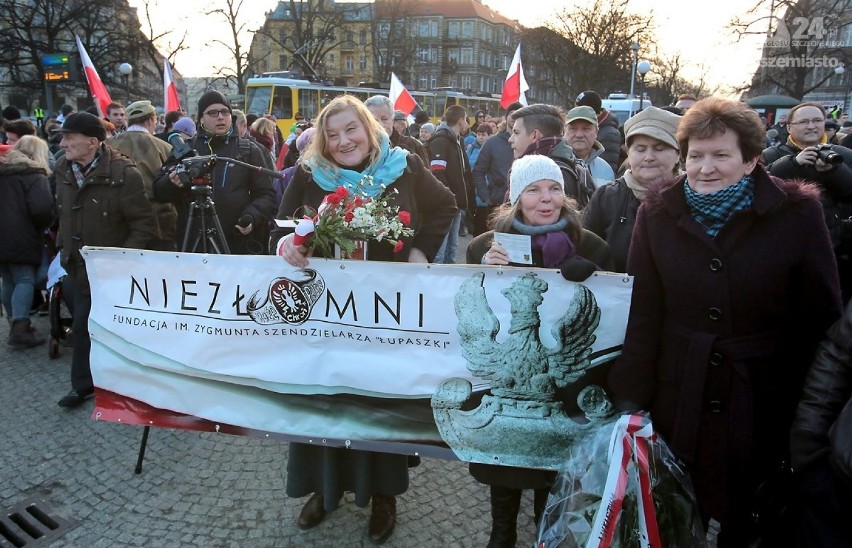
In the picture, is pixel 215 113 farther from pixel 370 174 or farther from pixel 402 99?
pixel 402 99

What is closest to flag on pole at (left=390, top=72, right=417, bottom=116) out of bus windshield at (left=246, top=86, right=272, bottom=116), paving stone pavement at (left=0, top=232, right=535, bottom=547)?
paving stone pavement at (left=0, top=232, right=535, bottom=547)

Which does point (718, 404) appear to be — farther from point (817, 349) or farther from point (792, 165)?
point (792, 165)

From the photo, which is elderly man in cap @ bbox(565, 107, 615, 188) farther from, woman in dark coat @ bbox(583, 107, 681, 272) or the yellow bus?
the yellow bus

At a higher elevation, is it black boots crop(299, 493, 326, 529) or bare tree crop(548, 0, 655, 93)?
bare tree crop(548, 0, 655, 93)

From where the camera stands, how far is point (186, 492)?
357 centimetres

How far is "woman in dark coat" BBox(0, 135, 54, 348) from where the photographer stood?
5.76 meters

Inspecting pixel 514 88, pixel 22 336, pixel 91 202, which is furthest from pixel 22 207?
pixel 514 88

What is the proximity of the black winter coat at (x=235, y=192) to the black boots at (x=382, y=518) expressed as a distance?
2.55 m

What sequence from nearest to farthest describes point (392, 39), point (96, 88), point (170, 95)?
point (96, 88) < point (170, 95) < point (392, 39)

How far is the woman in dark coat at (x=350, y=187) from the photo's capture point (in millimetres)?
3061

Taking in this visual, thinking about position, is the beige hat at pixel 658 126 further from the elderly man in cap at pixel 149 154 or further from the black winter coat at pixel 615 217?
the elderly man in cap at pixel 149 154

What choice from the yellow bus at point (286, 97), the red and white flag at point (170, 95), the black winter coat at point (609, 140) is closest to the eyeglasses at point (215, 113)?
the black winter coat at point (609, 140)

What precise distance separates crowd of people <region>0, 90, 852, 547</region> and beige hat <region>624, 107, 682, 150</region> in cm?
1

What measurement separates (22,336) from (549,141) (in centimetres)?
530
